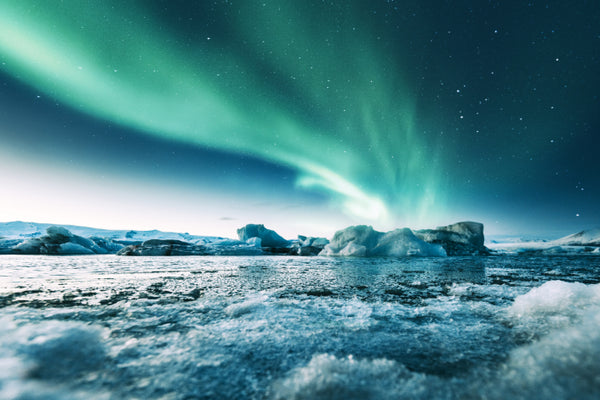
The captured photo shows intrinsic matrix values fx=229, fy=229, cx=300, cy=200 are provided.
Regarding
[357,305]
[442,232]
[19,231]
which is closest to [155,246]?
[357,305]

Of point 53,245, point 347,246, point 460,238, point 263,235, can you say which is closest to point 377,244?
point 347,246

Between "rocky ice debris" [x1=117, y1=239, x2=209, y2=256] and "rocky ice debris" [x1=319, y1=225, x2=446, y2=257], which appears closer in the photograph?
"rocky ice debris" [x1=319, y1=225, x2=446, y2=257]

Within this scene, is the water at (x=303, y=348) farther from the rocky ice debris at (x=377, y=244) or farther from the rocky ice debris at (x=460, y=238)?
the rocky ice debris at (x=460, y=238)

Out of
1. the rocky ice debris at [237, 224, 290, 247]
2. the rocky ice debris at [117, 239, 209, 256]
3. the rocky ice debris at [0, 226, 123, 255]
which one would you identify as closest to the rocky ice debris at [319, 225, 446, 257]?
the rocky ice debris at [117, 239, 209, 256]

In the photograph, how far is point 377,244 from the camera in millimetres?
21047

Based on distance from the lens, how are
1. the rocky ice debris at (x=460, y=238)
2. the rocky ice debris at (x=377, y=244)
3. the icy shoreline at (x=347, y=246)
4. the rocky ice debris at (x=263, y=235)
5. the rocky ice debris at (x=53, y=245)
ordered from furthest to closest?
1. the rocky ice debris at (x=263, y=235)
2. the rocky ice debris at (x=460, y=238)
3. the icy shoreline at (x=347, y=246)
4. the rocky ice debris at (x=53, y=245)
5. the rocky ice debris at (x=377, y=244)

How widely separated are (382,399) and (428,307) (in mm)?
2335

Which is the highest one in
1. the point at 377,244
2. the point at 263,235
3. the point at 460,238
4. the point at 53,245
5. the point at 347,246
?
the point at 460,238

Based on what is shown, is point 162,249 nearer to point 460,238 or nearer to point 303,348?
Result: point 303,348

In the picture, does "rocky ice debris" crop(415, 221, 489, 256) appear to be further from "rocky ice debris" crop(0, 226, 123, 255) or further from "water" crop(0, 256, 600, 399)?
"rocky ice debris" crop(0, 226, 123, 255)

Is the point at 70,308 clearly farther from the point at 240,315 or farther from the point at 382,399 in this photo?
the point at 382,399

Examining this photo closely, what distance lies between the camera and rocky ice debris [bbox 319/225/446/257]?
774 inches

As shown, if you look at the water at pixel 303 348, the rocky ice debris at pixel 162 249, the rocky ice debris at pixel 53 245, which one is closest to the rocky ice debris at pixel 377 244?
the rocky ice debris at pixel 162 249

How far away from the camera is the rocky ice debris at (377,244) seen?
19.7 meters
